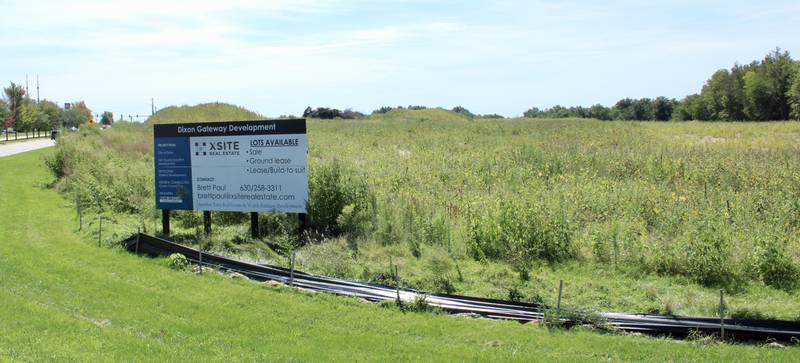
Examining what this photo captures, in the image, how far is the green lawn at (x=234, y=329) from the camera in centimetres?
667

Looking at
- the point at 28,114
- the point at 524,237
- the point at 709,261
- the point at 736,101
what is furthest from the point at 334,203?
the point at 736,101

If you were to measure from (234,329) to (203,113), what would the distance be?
119ft

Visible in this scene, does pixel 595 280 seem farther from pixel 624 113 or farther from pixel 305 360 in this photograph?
pixel 624 113

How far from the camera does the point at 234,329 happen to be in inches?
300

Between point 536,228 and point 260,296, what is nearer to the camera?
point 260,296

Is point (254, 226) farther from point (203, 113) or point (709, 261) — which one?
point (203, 113)

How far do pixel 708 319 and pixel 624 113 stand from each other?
143m

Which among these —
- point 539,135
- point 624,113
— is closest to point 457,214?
point 539,135

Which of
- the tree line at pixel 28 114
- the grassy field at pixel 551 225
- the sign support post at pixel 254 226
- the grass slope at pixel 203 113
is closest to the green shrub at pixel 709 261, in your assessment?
the grassy field at pixel 551 225

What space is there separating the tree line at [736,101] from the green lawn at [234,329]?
64848 mm

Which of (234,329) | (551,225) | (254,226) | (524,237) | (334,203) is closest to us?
(234,329)

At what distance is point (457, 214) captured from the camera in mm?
14680

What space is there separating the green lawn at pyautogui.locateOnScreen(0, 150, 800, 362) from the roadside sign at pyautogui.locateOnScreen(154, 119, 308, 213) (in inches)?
115

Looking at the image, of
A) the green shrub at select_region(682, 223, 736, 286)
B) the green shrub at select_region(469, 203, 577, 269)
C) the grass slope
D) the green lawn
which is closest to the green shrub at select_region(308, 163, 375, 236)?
the green shrub at select_region(469, 203, 577, 269)
